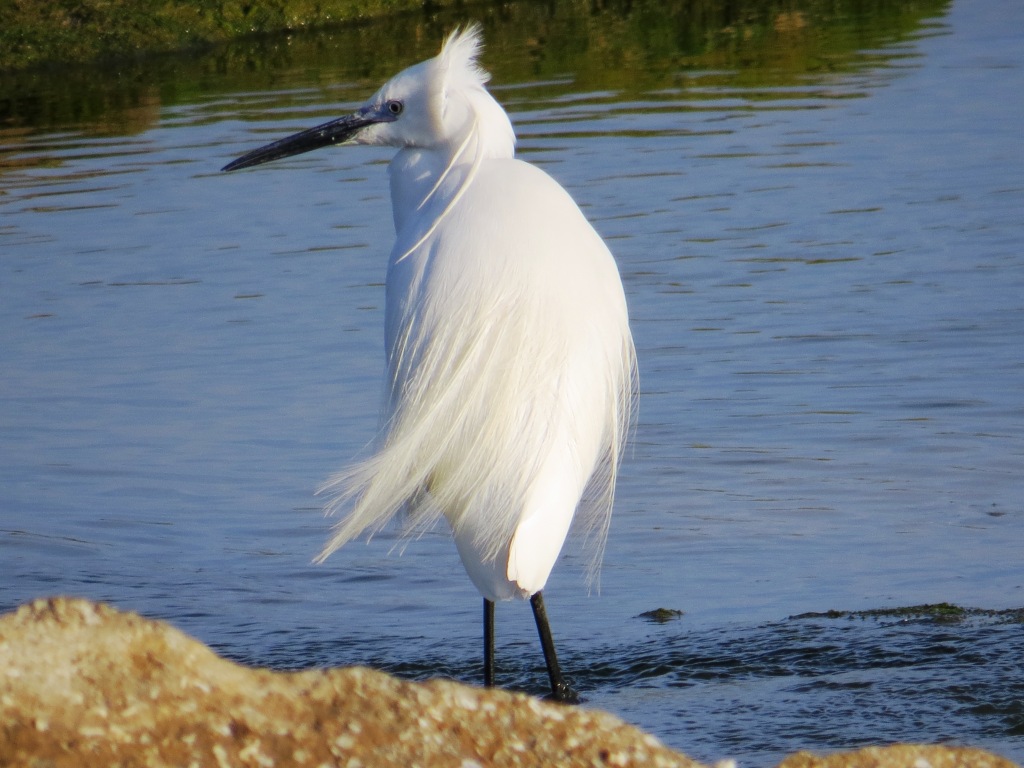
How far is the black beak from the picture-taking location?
5.07 m

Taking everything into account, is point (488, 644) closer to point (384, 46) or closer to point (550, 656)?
point (550, 656)

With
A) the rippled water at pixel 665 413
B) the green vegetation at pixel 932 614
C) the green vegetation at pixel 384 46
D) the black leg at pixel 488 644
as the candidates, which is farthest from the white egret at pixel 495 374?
the green vegetation at pixel 384 46

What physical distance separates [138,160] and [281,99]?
88.4 inches

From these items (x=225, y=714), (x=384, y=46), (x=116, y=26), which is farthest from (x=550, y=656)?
(x=116, y=26)

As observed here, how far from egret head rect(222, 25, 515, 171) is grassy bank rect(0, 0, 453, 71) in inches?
694

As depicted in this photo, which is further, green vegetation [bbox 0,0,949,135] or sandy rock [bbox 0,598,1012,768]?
green vegetation [bbox 0,0,949,135]

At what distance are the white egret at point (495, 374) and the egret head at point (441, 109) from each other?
0.04m

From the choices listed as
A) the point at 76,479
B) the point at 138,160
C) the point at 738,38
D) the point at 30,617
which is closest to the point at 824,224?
the point at 76,479

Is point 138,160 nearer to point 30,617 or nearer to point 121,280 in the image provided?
point 121,280

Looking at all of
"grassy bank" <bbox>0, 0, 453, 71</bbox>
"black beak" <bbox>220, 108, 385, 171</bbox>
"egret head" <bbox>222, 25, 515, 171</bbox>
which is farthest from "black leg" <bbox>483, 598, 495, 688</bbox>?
"grassy bank" <bbox>0, 0, 453, 71</bbox>

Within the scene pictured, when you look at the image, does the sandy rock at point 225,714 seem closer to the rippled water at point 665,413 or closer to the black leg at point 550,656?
the rippled water at point 665,413

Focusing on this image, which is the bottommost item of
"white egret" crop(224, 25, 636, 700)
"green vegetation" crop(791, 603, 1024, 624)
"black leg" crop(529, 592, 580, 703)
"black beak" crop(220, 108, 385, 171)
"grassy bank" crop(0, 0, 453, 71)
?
"green vegetation" crop(791, 603, 1024, 624)

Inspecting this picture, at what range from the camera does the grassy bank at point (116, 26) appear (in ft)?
70.5

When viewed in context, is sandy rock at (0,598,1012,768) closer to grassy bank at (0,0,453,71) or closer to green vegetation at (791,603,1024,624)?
green vegetation at (791,603,1024,624)
